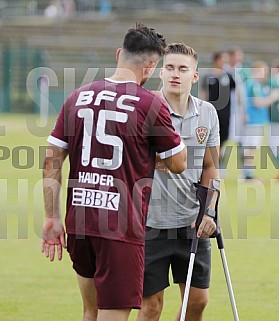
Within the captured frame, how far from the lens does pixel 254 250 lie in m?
12.0

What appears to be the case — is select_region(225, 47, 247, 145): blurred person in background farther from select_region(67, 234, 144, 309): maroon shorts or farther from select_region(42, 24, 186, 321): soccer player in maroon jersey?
select_region(67, 234, 144, 309): maroon shorts

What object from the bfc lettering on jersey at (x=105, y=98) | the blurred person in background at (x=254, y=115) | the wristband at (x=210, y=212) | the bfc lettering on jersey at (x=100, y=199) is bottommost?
the blurred person in background at (x=254, y=115)

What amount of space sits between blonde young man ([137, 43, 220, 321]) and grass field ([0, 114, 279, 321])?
55.4 inches

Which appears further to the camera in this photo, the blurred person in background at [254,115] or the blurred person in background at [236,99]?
the blurred person in background at [254,115]

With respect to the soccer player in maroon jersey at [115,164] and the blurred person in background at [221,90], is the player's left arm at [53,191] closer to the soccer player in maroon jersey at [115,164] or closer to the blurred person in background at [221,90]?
the soccer player in maroon jersey at [115,164]

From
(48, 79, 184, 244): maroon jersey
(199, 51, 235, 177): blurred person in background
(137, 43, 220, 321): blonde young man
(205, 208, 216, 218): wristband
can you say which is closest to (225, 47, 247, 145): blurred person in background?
(199, 51, 235, 177): blurred person in background

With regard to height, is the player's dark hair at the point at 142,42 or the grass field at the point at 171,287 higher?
the player's dark hair at the point at 142,42

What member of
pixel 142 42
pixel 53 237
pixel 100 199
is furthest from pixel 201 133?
pixel 53 237

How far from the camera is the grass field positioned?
29.3ft

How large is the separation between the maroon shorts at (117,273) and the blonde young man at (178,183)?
0.99 metres

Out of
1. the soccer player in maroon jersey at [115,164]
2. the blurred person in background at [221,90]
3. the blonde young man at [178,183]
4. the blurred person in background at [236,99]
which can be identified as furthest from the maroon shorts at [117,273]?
the blurred person in background at [236,99]

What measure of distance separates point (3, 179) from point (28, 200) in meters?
2.57

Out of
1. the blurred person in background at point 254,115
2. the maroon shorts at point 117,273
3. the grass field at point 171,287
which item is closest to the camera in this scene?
the maroon shorts at point 117,273

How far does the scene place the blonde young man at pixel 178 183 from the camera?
7207 millimetres
